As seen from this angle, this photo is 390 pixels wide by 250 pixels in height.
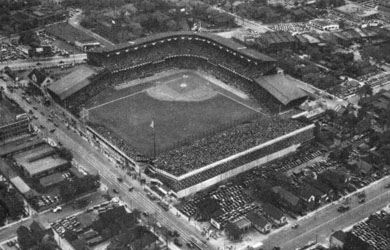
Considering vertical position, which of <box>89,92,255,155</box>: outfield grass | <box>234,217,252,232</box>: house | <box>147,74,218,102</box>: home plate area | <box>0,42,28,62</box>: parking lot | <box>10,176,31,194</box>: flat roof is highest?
<box>234,217,252,232</box>: house

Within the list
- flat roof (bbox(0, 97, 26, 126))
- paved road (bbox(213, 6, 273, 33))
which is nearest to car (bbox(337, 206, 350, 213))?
flat roof (bbox(0, 97, 26, 126))

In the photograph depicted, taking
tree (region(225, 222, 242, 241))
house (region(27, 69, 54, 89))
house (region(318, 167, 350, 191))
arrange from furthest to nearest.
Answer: house (region(27, 69, 54, 89))
house (region(318, 167, 350, 191))
tree (region(225, 222, 242, 241))

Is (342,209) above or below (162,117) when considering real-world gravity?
above

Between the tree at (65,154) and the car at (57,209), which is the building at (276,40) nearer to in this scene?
the tree at (65,154)

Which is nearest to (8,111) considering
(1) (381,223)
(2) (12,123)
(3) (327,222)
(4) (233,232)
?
(2) (12,123)

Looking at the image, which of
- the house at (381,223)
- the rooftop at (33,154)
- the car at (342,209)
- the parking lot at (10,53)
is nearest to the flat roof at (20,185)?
the rooftop at (33,154)

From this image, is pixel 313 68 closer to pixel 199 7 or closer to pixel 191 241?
pixel 199 7

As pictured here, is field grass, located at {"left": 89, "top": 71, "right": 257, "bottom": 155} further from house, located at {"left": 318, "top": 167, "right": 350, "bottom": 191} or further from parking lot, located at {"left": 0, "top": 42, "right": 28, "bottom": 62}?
parking lot, located at {"left": 0, "top": 42, "right": 28, "bottom": 62}

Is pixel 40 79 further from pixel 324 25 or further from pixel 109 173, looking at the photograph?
pixel 324 25
